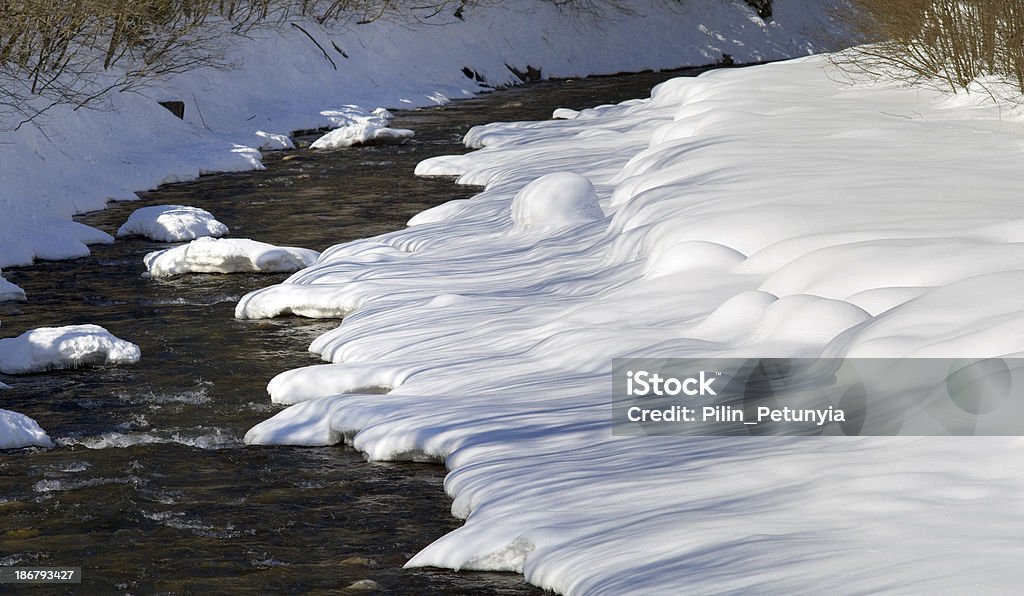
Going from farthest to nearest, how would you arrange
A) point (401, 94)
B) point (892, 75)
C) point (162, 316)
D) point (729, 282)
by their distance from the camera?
point (401, 94)
point (892, 75)
point (162, 316)
point (729, 282)

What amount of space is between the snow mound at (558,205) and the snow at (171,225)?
308 cm

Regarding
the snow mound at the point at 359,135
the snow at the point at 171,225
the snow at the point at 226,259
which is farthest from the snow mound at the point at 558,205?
the snow mound at the point at 359,135

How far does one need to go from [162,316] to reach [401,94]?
1279 cm

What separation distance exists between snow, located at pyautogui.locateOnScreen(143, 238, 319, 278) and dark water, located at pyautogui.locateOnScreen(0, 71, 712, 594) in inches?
5.0

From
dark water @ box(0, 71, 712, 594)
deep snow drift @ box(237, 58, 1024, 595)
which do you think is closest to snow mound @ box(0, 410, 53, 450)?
dark water @ box(0, 71, 712, 594)

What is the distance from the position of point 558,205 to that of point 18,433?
4.71m

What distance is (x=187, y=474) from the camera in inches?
224

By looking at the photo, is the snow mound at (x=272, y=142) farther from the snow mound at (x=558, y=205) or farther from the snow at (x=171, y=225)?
the snow mound at (x=558, y=205)

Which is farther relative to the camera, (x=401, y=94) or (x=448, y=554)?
(x=401, y=94)

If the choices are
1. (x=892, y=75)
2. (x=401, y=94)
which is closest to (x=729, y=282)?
(x=892, y=75)

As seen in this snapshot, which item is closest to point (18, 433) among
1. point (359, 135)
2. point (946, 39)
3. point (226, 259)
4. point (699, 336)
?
point (699, 336)

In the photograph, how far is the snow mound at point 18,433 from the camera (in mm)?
6062

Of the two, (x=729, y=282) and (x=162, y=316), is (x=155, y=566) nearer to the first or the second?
(x=729, y=282)

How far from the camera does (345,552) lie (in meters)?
4.82
